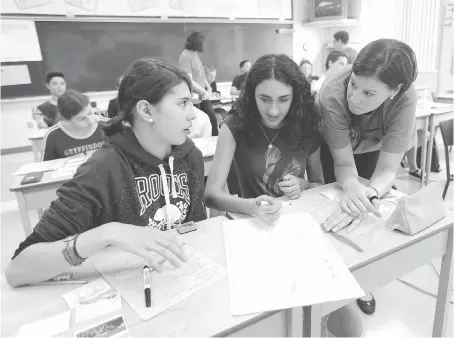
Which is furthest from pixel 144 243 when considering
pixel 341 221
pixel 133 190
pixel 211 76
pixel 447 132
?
pixel 211 76

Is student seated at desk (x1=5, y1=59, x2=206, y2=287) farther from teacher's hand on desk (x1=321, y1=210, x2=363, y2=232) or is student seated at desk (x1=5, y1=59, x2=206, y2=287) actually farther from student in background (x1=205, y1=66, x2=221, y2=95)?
student in background (x1=205, y1=66, x2=221, y2=95)

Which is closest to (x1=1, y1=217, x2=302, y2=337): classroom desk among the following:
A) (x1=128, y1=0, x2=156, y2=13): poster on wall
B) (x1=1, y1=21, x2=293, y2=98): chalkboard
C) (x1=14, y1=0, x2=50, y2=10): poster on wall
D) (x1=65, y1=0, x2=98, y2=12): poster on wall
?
(x1=1, y1=21, x2=293, y2=98): chalkboard

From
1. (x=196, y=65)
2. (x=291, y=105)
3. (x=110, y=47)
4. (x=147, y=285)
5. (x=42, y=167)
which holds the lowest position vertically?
(x=42, y=167)

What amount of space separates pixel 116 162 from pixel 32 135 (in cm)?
254

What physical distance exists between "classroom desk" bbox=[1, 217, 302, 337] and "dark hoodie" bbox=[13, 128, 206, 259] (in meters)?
0.12

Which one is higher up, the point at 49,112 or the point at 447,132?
the point at 49,112

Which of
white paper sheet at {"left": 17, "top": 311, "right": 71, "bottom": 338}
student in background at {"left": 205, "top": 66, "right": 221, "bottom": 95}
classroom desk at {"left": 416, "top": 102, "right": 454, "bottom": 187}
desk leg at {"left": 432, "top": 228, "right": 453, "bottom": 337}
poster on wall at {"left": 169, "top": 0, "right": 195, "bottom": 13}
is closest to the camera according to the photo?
white paper sheet at {"left": 17, "top": 311, "right": 71, "bottom": 338}

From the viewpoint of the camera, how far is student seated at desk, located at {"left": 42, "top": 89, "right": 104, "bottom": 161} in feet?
7.45

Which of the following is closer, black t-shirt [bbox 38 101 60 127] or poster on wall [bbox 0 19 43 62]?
black t-shirt [bbox 38 101 60 127]

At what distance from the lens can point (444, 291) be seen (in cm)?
114

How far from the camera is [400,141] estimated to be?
1322 millimetres

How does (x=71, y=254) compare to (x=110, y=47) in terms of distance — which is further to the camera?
(x=110, y=47)

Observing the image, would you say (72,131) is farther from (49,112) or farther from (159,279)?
(159,279)

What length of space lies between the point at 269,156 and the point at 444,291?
0.77m
